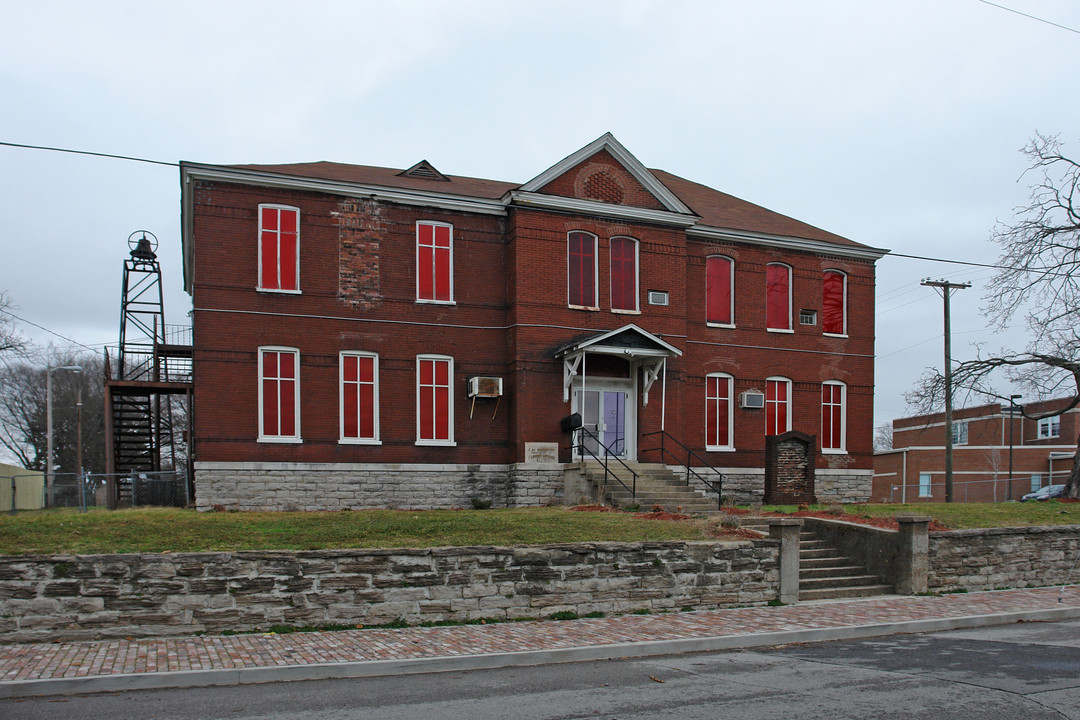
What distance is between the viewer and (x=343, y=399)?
73.5 ft

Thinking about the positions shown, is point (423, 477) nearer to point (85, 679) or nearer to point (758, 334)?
point (758, 334)

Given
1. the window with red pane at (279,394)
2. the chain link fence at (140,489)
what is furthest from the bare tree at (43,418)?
the window with red pane at (279,394)

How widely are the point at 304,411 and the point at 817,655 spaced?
15.1 metres

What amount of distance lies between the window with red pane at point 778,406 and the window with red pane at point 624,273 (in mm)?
5829

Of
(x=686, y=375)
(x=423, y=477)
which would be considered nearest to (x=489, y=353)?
(x=423, y=477)

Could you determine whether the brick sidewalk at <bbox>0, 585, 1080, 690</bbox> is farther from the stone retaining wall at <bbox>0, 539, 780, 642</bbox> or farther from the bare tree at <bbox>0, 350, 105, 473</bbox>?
the bare tree at <bbox>0, 350, 105, 473</bbox>

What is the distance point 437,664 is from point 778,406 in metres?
20.2

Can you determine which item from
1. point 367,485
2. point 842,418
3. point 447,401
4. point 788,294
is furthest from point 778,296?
point 367,485

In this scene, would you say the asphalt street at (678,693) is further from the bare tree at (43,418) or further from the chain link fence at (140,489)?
the bare tree at (43,418)

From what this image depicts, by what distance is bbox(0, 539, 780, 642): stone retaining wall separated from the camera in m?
9.81

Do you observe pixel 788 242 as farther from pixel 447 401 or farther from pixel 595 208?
pixel 447 401

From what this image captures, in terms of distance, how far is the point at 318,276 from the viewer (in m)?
22.2

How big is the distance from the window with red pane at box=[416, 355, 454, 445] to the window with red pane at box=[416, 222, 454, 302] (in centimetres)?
174

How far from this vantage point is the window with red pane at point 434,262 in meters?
23.3
